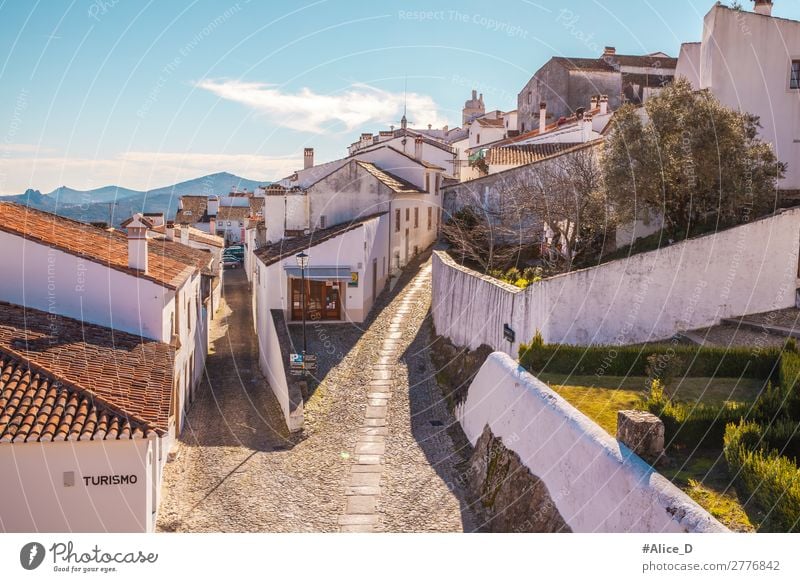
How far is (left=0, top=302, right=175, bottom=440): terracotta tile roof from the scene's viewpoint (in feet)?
32.3

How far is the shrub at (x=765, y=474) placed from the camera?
7191 millimetres

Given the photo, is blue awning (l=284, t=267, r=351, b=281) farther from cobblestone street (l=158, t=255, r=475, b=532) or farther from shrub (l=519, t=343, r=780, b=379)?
shrub (l=519, t=343, r=780, b=379)

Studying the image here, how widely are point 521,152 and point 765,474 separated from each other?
25220 mm

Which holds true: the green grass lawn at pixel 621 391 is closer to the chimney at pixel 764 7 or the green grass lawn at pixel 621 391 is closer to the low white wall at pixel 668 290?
the low white wall at pixel 668 290

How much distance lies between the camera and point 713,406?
981cm

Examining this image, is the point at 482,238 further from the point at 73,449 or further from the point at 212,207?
the point at 212,207

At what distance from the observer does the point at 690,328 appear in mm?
14883

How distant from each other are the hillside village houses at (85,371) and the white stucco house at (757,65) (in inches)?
536

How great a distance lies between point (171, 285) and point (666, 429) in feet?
32.7

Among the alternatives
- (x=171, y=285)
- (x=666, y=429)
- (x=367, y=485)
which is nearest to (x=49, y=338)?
(x=171, y=285)

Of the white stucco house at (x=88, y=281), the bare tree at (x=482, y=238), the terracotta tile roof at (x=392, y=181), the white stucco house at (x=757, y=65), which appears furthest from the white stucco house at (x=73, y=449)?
the terracotta tile roof at (x=392, y=181)

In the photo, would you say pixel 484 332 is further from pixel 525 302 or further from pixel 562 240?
pixel 562 240

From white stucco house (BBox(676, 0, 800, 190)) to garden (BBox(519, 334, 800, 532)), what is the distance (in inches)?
308

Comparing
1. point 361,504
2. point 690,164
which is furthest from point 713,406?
point 690,164
